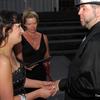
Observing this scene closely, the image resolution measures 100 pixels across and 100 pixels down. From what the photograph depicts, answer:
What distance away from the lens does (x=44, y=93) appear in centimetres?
351

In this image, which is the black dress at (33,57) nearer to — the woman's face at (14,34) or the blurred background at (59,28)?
the woman's face at (14,34)

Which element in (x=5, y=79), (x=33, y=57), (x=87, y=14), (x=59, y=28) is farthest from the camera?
(x=59, y=28)

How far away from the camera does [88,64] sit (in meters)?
2.92

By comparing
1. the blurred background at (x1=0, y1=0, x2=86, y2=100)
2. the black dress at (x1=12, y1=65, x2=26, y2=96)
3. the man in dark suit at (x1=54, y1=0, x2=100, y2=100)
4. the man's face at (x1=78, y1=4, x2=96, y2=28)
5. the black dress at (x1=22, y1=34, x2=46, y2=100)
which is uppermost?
the man's face at (x1=78, y1=4, x2=96, y2=28)

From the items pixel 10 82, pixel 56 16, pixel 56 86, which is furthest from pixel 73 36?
pixel 10 82

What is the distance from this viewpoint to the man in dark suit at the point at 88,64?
292 cm

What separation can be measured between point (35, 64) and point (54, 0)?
37.3ft

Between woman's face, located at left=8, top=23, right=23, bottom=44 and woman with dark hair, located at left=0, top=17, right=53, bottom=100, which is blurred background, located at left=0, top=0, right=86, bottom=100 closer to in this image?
woman with dark hair, located at left=0, top=17, right=53, bottom=100

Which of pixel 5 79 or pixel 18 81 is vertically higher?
pixel 5 79

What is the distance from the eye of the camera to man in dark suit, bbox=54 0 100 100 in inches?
115

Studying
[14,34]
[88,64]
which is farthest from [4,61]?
[88,64]

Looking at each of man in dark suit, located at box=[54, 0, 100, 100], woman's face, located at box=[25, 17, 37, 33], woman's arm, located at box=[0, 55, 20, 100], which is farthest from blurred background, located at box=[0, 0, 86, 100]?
woman's arm, located at box=[0, 55, 20, 100]

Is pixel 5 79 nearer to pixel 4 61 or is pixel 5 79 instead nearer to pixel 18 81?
pixel 4 61

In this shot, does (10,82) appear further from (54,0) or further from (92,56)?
(54,0)
